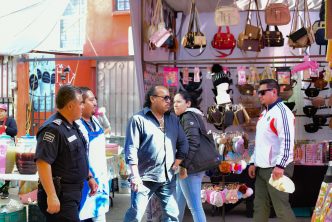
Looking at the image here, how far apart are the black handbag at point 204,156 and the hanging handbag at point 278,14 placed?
202 cm

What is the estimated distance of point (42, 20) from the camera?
6406 millimetres

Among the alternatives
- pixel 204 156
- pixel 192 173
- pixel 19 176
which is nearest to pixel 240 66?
pixel 204 156

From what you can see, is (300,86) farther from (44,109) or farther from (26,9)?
(44,109)

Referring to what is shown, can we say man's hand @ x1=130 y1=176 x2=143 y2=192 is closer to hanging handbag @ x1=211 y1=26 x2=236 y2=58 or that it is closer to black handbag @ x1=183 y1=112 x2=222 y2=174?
black handbag @ x1=183 y1=112 x2=222 y2=174

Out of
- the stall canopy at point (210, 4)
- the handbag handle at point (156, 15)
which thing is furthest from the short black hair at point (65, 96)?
the stall canopy at point (210, 4)

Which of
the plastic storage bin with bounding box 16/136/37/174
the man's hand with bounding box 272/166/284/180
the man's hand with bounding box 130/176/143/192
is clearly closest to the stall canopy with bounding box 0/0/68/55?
the plastic storage bin with bounding box 16/136/37/174

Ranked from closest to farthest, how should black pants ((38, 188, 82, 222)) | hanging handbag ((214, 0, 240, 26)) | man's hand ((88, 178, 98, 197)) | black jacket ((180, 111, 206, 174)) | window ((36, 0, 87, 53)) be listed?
black pants ((38, 188, 82, 222)) < man's hand ((88, 178, 98, 197)) < black jacket ((180, 111, 206, 174)) < hanging handbag ((214, 0, 240, 26)) < window ((36, 0, 87, 53))

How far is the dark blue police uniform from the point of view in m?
3.40

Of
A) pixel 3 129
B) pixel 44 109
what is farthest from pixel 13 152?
pixel 44 109

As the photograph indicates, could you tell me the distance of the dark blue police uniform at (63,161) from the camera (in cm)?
340

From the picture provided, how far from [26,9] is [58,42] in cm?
471

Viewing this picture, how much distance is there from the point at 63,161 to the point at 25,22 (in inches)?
124

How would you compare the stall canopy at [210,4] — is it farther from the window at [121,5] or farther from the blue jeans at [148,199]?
the blue jeans at [148,199]

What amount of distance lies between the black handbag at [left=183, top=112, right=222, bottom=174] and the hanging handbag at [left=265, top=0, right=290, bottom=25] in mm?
2022
